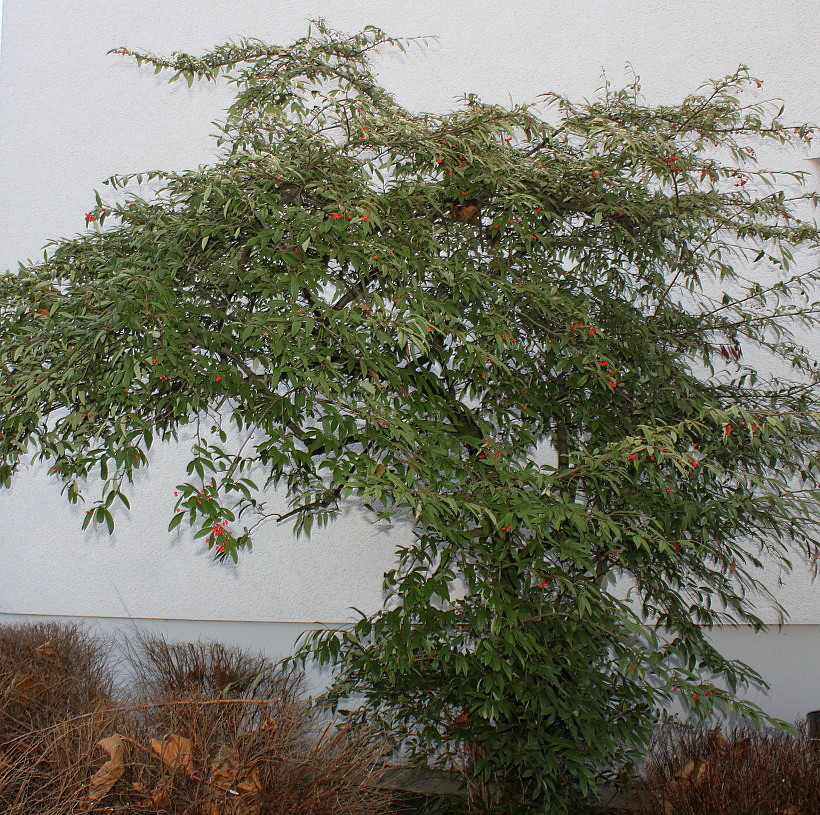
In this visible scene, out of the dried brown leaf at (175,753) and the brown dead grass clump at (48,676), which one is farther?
the brown dead grass clump at (48,676)

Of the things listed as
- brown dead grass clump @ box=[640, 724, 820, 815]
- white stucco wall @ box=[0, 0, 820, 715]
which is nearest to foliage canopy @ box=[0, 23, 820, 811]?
brown dead grass clump @ box=[640, 724, 820, 815]

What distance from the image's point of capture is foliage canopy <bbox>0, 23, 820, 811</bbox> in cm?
212

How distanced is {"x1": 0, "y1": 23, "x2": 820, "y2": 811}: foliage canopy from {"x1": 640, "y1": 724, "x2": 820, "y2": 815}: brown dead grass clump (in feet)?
0.61

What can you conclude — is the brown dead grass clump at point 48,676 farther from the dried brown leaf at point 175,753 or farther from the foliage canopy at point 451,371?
the foliage canopy at point 451,371

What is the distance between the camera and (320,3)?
15.3 ft

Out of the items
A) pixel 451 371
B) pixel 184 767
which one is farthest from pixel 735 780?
pixel 184 767

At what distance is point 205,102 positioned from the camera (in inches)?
188

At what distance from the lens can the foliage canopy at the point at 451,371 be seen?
212 cm

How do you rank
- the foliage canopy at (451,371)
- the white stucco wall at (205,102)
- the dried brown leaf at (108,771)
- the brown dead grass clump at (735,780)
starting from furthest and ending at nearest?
the white stucco wall at (205,102)
the brown dead grass clump at (735,780)
the foliage canopy at (451,371)
the dried brown leaf at (108,771)

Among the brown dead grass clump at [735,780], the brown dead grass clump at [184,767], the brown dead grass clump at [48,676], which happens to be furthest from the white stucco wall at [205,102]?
the brown dead grass clump at [184,767]

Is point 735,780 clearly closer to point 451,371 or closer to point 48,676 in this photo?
point 451,371

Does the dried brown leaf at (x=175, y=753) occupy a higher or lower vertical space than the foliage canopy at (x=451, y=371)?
lower

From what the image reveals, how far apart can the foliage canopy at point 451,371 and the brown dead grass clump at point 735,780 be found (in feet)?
0.61

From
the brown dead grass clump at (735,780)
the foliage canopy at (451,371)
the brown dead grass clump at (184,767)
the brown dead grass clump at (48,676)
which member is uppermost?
the foliage canopy at (451,371)
